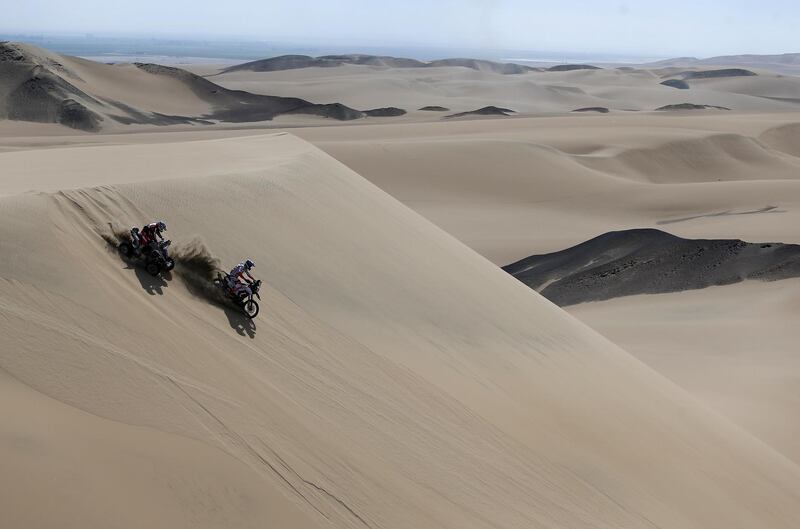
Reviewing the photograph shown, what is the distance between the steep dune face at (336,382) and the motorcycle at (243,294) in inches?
3.8

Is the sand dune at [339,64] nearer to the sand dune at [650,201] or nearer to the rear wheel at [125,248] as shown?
the sand dune at [650,201]

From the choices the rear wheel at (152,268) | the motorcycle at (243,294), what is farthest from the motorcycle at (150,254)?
the motorcycle at (243,294)

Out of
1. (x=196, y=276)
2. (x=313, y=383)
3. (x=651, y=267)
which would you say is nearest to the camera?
(x=313, y=383)

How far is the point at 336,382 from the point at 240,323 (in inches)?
25.4

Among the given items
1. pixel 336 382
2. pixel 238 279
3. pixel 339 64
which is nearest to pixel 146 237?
pixel 238 279

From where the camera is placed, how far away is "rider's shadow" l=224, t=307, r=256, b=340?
16.5 ft

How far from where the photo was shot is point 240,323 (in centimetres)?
508

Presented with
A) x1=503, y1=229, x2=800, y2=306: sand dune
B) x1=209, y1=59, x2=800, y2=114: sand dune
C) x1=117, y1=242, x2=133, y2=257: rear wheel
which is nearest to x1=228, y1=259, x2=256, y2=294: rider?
x1=117, y1=242, x2=133, y2=257: rear wheel

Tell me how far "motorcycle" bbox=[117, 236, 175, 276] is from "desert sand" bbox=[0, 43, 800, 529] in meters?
0.07

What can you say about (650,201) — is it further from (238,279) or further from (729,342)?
(238,279)

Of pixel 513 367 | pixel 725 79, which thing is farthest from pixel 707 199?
pixel 725 79

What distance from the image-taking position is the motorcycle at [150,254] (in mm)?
4910

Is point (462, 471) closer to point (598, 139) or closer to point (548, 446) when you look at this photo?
point (548, 446)

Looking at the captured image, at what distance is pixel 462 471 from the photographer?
202 inches
